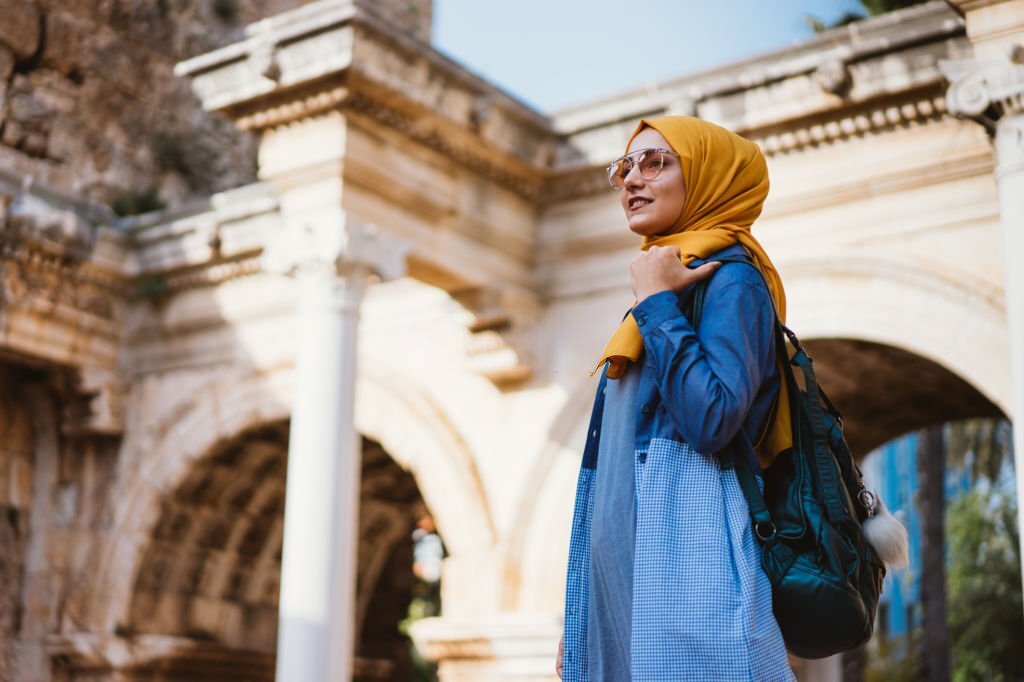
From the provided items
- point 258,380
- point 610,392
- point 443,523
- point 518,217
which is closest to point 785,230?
point 518,217

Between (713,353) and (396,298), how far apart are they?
22.8 ft

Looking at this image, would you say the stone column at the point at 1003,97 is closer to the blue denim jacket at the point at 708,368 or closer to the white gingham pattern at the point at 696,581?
the blue denim jacket at the point at 708,368

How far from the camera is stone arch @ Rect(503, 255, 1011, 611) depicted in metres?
6.54

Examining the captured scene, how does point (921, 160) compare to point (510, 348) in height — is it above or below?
above

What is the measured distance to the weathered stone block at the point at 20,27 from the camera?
899cm

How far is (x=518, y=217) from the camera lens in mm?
8023

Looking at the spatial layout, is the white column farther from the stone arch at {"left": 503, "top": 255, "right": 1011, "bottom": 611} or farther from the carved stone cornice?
the carved stone cornice

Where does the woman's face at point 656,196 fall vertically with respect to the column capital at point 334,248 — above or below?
below

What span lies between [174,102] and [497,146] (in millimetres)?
4037

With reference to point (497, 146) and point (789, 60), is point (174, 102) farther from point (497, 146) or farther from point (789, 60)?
point (789, 60)

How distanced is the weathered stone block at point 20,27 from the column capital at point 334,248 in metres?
3.34

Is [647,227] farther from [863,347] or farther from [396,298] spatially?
[396,298]

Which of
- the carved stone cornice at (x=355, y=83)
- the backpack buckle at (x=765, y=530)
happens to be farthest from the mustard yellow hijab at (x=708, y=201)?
the carved stone cornice at (x=355, y=83)

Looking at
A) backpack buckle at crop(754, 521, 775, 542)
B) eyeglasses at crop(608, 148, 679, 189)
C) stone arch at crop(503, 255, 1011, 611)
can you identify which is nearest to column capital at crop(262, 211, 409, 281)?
stone arch at crop(503, 255, 1011, 611)
